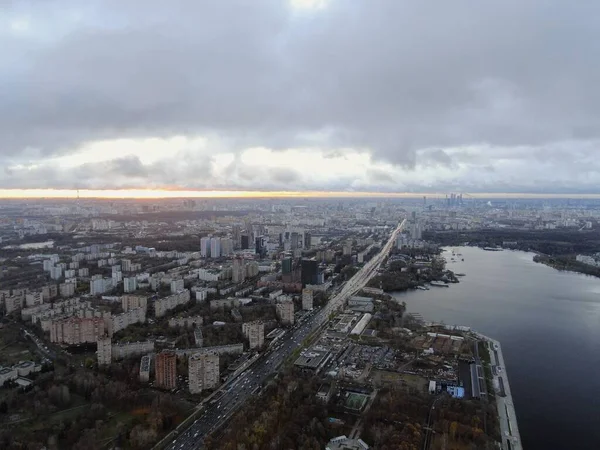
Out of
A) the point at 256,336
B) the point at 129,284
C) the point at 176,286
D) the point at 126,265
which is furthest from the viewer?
the point at 126,265

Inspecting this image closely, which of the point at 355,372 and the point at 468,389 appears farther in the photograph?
the point at 355,372

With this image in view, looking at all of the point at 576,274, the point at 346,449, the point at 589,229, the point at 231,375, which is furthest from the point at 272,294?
the point at 589,229

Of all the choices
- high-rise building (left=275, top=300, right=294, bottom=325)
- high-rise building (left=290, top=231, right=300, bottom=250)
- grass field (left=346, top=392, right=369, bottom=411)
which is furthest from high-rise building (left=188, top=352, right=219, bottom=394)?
high-rise building (left=290, top=231, right=300, bottom=250)

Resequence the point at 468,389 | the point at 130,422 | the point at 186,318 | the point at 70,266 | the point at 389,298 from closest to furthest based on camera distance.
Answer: the point at 130,422 → the point at 468,389 → the point at 186,318 → the point at 389,298 → the point at 70,266

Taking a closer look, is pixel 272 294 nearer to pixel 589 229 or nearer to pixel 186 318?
pixel 186 318

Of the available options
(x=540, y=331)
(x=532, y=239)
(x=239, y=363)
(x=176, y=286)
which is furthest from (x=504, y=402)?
(x=532, y=239)

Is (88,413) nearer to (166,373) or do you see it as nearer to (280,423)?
(166,373)

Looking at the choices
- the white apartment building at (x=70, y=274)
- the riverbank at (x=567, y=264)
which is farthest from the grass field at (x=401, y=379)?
the riverbank at (x=567, y=264)
